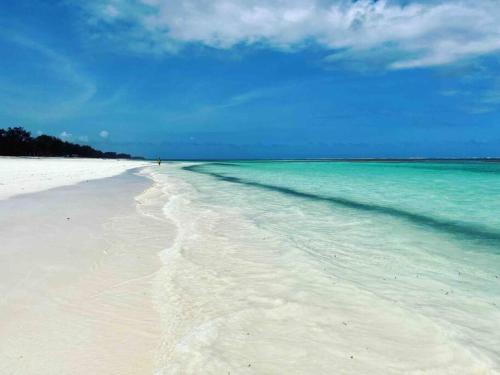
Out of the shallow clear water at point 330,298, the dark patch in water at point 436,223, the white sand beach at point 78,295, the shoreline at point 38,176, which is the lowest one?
the dark patch in water at point 436,223

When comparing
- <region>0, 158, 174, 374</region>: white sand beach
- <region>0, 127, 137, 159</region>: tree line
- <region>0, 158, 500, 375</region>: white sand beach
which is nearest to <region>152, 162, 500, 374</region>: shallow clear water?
<region>0, 158, 500, 375</region>: white sand beach

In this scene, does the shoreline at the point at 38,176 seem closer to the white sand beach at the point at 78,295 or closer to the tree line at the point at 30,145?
the white sand beach at the point at 78,295

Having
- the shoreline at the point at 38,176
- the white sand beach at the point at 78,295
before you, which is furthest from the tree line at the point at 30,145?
the white sand beach at the point at 78,295

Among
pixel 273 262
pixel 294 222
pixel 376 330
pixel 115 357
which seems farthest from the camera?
pixel 294 222

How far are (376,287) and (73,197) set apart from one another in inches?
457

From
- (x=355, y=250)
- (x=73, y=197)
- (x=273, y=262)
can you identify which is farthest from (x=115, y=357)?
(x=73, y=197)

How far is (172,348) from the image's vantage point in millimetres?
3180

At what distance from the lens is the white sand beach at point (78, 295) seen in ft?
9.67

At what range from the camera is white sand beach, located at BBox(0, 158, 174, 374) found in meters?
2.95

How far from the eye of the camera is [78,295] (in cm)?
427

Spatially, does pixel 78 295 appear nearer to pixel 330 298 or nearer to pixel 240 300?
pixel 240 300

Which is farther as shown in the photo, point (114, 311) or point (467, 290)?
point (467, 290)

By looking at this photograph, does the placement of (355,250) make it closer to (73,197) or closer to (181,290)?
(181,290)

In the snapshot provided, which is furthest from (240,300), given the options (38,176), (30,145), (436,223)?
(30,145)
